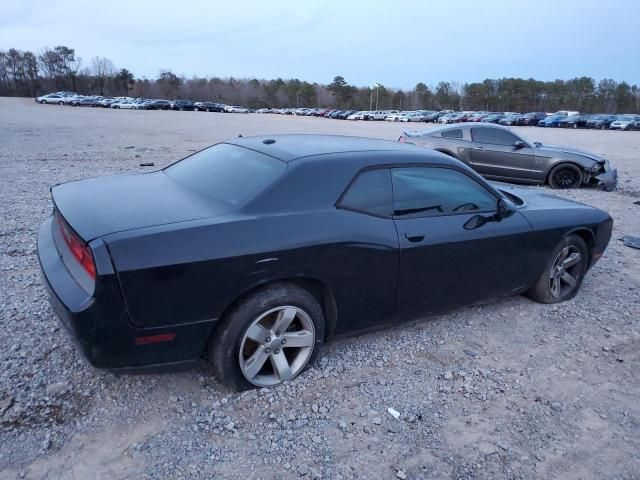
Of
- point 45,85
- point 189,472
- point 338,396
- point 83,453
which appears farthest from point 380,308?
point 45,85

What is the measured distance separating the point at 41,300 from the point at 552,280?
440cm

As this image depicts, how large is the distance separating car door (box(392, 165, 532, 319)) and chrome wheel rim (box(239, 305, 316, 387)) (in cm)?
77

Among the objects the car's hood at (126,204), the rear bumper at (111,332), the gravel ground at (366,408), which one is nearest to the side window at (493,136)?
the gravel ground at (366,408)

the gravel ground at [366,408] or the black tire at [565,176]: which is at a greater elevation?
the black tire at [565,176]

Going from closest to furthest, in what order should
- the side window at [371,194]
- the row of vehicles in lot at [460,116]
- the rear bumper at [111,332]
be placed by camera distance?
the rear bumper at [111,332] → the side window at [371,194] → the row of vehicles in lot at [460,116]

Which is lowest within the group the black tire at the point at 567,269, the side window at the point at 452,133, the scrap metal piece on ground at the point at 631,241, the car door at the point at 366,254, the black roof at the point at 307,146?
the scrap metal piece on ground at the point at 631,241

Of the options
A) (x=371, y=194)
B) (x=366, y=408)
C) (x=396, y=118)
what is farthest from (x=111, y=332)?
(x=396, y=118)

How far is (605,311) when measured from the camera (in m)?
4.37

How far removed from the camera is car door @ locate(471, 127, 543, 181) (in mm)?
10422

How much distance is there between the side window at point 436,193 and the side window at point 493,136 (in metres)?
7.32

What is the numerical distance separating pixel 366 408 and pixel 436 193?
5.32 ft

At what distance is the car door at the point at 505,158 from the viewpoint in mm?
10422

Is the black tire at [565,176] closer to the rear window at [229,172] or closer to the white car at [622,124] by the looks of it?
the rear window at [229,172]

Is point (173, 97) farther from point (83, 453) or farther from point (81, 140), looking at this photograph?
point (83, 453)
